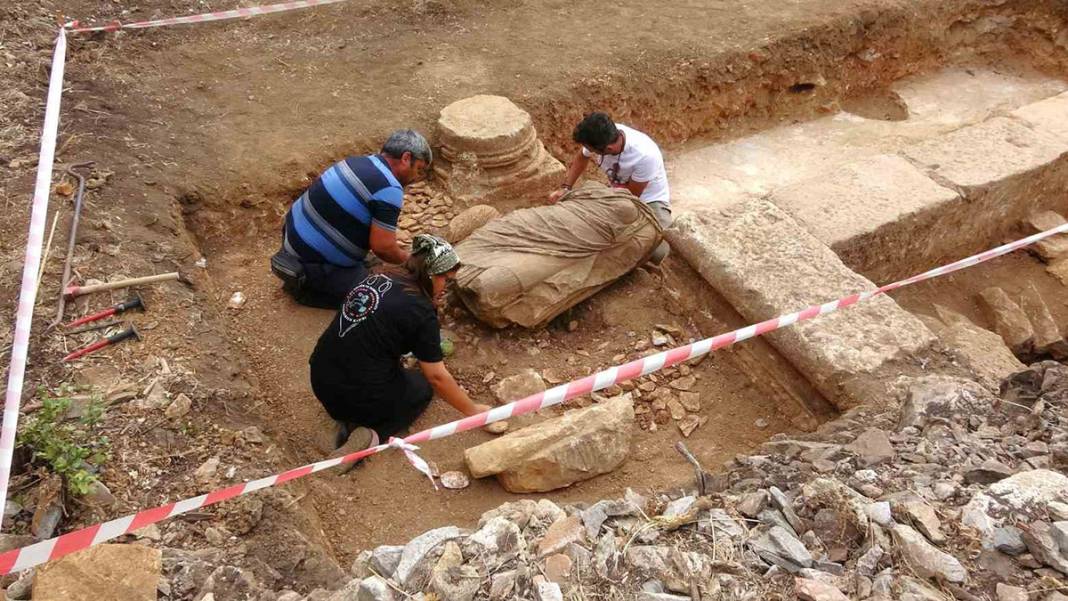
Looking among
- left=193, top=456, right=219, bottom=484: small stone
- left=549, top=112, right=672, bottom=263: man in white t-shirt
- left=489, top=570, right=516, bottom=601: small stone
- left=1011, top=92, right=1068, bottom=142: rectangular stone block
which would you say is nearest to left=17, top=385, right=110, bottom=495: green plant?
left=193, top=456, right=219, bottom=484: small stone

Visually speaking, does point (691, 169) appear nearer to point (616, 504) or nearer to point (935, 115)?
point (935, 115)

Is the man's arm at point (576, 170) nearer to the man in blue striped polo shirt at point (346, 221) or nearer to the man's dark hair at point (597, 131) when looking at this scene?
the man's dark hair at point (597, 131)

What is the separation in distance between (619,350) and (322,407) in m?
1.77

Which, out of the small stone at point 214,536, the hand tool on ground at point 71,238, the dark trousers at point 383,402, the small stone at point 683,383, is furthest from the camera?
the small stone at point 683,383

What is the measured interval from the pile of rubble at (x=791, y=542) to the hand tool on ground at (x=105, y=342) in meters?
1.81

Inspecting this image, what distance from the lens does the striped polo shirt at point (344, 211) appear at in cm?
411

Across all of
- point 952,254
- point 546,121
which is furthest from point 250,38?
point 952,254

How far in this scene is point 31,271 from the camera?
3730 millimetres

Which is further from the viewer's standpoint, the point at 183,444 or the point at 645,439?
the point at 645,439

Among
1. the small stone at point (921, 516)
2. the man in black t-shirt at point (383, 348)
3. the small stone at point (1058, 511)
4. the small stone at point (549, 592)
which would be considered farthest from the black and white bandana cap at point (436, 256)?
the small stone at point (1058, 511)

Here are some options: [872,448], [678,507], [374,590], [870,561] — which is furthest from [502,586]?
[872,448]

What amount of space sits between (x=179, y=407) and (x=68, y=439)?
0.45 m

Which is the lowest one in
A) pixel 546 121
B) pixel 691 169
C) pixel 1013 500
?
pixel 691 169

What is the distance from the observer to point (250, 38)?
650 centimetres
